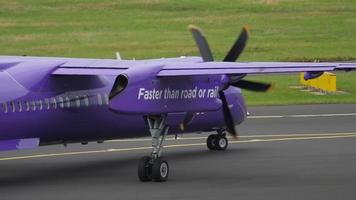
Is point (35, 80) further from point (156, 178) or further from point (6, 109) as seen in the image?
point (156, 178)

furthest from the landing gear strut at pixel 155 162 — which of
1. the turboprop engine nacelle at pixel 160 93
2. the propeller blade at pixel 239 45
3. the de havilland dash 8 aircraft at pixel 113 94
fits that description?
the propeller blade at pixel 239 45

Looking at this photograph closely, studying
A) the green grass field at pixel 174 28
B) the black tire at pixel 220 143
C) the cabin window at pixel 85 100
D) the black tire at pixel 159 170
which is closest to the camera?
the black tire at pixel 159 170

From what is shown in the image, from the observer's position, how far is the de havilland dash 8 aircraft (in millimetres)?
20000

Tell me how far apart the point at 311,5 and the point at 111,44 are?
27.4 meters

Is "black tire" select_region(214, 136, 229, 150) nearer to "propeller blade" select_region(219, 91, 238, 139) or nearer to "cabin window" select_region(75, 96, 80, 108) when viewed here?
"propeller blade" select_region(219, 91, 238, 139)

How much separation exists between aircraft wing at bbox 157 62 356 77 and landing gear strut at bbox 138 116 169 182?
126cm

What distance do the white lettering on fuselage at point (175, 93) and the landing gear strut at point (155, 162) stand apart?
56 centimetres

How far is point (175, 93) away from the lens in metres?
21.0

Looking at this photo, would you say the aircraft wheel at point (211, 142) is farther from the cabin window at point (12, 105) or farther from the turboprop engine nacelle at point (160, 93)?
the cabin window at point (12, 105)

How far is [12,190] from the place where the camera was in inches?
786

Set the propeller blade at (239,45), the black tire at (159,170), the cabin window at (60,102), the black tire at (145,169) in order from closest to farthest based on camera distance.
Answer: the black tire at (159,170) < the black tire at (145,169) < the cabin window at (60,102) < the propeller blade at (239,45)

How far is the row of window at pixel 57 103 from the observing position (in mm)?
19922

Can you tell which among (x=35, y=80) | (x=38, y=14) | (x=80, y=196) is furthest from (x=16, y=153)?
(x=38, y=14)

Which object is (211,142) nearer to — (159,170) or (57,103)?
(159,170)
